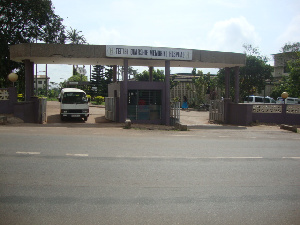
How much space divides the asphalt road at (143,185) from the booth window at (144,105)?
9.97m

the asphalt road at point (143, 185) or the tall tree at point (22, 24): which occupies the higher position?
the tall tree at point (22, 24)

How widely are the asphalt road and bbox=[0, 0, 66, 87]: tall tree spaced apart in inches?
715

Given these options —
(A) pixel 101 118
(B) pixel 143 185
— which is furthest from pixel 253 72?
(B) pixel 143 185

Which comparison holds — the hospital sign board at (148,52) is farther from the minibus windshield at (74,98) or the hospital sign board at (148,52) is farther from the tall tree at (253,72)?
the tall tree at (253,72)

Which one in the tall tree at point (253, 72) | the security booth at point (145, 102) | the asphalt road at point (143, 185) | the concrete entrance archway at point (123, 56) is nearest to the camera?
the asphalt road at point (143, 185)

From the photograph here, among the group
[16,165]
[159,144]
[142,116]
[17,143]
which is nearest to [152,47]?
[142,116]

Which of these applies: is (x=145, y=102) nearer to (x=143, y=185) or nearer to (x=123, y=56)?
(x=123, y=56)

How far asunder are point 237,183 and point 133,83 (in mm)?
13991

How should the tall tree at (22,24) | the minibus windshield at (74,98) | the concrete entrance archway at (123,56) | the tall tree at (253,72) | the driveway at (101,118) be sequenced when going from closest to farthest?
the concrete entrance archway at (123,56), the minibus windshield at (74,98), the driveway at (101,118), the tall tree at (22,24), the tall tree at (253,72)

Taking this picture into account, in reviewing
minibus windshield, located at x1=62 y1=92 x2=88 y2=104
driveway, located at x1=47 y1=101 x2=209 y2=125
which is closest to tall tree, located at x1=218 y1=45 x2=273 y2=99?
driveway, located at x1=47 y1=101 x2=209 y2=125

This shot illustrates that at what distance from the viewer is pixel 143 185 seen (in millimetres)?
5910

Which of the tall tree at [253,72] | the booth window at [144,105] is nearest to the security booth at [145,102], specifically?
the booth window at [144,105]

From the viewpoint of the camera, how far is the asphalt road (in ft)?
15.1

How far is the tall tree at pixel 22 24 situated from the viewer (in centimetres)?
2477
